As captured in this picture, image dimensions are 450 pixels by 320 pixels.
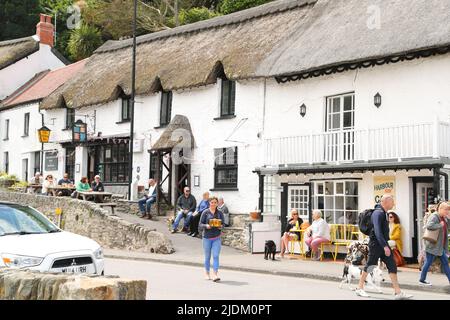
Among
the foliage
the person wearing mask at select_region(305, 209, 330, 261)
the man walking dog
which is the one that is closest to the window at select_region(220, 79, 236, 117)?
the person wearing mask at select_region(305, 209, 330, 261)

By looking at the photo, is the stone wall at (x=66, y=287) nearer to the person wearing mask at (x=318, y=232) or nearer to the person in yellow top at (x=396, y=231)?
the person wearing mask at (x=318, y=232)

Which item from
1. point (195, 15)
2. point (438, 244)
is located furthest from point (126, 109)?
point (438, 244)

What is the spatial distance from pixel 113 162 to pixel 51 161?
6.01 meters

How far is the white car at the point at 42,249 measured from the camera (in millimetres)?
9656

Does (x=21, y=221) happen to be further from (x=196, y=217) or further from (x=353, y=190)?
(x=196, y=217)

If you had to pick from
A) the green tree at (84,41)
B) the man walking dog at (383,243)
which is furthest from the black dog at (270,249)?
the green tree at (84,41)

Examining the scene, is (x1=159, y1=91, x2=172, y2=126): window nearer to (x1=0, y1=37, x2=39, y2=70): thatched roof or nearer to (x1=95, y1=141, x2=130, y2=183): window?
(x1=95, y1=141, x2=130, y2=183): window

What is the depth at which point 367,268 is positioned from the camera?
1156 cm

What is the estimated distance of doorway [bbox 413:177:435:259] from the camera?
17.7 m

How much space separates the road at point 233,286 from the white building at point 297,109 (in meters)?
5.14

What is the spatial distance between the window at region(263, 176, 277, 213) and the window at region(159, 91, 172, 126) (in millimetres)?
6943

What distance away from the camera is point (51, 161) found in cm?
3528
